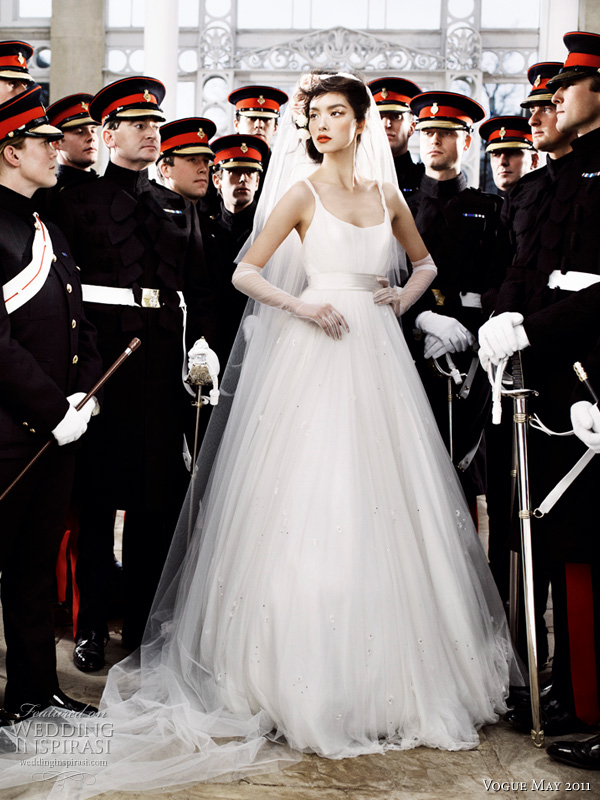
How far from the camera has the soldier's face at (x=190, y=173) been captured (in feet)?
12.5

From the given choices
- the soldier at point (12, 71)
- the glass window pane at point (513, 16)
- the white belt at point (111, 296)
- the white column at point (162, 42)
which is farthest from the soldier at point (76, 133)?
the glass window pane at point (513, 16)

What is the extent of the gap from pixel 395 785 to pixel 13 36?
35.9ft

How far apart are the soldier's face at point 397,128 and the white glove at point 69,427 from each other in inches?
82.2

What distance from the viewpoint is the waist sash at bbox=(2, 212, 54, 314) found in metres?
2.47

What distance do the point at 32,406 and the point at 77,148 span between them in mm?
1921

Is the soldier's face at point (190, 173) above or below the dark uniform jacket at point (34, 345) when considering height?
above

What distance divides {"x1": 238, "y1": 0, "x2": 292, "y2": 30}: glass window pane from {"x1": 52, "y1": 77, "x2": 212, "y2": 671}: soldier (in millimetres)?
7289

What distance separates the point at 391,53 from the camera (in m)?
9.83

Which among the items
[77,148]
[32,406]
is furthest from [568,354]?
[77,148]

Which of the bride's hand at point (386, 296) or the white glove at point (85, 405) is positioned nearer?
the white glove at point (85, 405)

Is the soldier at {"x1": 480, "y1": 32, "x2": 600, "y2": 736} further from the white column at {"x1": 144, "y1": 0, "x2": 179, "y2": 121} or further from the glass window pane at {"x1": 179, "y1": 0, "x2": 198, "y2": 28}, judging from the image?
the glass window pane at {"x1": 179, "y1": 0, "x2": 198, "y2": 28}

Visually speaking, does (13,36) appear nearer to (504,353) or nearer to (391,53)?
(391,53)

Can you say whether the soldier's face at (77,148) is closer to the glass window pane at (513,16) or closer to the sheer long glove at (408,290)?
the sheer long glove at (408,290)

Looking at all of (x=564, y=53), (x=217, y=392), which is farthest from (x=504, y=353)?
(x=564, y=53)
